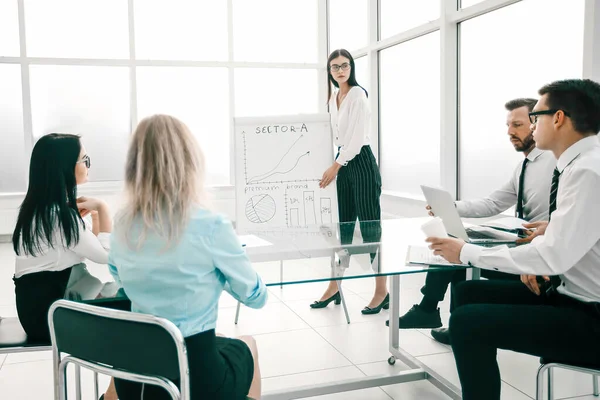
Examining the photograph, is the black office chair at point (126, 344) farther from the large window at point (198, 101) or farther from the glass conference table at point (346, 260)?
the large window at point (198, 101)

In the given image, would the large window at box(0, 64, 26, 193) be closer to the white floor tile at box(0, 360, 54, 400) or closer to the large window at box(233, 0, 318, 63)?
the large window at box(233, 0, 318, 63)

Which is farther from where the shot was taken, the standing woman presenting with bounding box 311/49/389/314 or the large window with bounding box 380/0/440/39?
the large window with bounding box 380/0/440/39

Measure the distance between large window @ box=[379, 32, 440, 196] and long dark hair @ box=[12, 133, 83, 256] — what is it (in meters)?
3.87

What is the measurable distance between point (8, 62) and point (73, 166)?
5.32m

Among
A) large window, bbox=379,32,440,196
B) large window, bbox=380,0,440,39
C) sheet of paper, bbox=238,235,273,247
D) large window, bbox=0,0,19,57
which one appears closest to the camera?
sheet of paper, bbox=238,235,273,247

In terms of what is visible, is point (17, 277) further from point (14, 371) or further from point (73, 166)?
point (14, 371)

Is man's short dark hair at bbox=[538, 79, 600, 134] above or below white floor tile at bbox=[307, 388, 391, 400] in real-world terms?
above

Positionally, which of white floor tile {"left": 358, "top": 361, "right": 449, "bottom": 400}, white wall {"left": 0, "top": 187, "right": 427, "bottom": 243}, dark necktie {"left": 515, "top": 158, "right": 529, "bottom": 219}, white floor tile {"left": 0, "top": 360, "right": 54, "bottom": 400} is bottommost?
white floor tile {"left": 358, "top": 361, "right": 449, "bottom": 400}

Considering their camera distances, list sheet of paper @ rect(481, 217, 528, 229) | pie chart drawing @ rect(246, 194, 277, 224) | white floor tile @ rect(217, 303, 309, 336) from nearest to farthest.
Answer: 1. sheet of paper @ rect(481, 217, 528, 229)
2. white floor tile @ rect(217, 303, 309, 336)
3. pie chart drawing @ rect(246, 194, 277, 224)

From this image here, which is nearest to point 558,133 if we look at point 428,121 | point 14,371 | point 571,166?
point 571,166

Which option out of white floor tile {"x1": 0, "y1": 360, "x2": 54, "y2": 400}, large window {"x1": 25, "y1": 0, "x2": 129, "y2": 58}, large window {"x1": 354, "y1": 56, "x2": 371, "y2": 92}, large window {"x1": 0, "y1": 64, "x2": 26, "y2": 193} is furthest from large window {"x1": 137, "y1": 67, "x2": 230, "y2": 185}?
white floor tile {"x1": 0, "y1": 360, "x2": 54, "y2": 400}

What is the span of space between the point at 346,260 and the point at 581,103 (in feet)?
3.18

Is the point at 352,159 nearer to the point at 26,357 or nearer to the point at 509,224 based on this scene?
the point at 509,224

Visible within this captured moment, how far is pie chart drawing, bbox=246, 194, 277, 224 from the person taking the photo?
346cm
